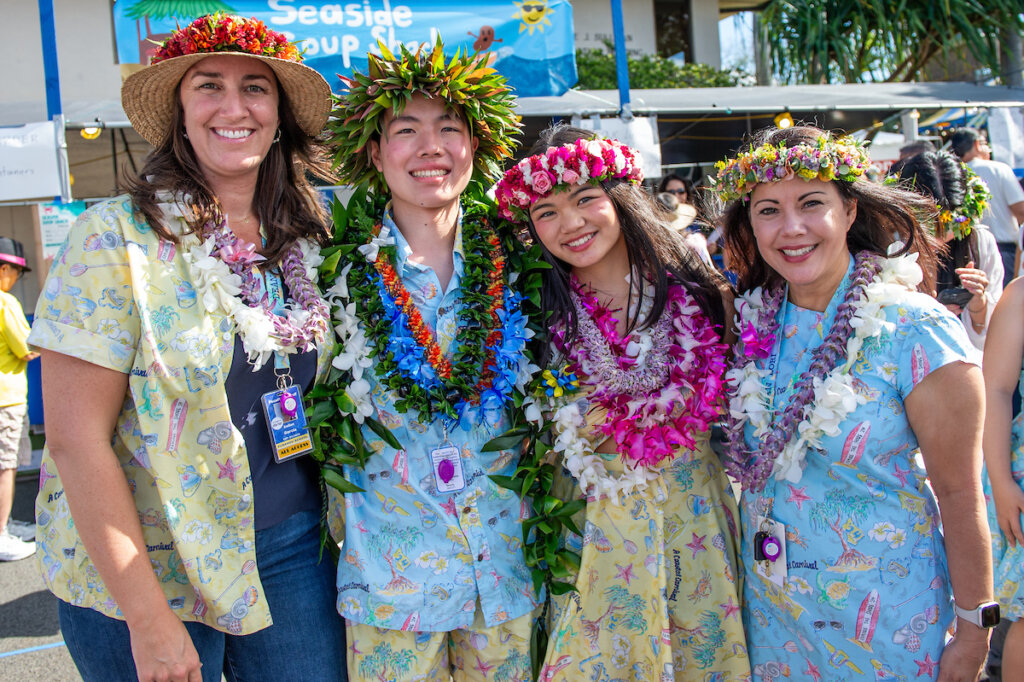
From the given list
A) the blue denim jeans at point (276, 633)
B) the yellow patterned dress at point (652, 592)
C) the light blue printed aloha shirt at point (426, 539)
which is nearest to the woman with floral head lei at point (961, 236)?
the yellow patterned dress at point (652, 592)

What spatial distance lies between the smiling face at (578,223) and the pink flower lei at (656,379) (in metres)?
0.20

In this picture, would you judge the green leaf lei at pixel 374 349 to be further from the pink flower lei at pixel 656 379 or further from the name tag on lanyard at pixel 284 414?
the pink flower lei at pixel 656 379

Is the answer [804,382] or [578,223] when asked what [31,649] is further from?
[804,382]

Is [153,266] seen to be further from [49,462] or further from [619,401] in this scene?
[619,401]

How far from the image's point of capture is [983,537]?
194cm

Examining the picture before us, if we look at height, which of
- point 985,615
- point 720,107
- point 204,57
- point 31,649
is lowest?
point 31,649

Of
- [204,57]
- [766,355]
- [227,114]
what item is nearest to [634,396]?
[766,355]

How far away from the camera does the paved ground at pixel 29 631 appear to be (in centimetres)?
336

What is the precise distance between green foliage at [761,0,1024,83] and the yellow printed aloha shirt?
14831 mm

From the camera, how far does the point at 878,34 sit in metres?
14.4

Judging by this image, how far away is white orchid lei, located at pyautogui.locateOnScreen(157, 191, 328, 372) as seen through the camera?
1.93 m

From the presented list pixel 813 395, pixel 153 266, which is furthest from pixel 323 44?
pixel 813 395

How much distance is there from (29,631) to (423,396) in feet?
9.71

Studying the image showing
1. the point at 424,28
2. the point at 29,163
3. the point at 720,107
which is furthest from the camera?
the point at 720,107
